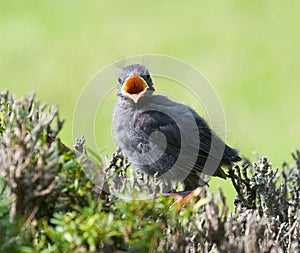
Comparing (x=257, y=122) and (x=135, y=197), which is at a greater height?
(x=257, y=122)

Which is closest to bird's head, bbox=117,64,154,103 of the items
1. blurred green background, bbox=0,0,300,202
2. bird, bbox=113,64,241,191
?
bird, bbox=113,64,241,191

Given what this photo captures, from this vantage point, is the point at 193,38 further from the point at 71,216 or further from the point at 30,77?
the point at 71,216

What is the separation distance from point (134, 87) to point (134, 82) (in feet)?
0.11

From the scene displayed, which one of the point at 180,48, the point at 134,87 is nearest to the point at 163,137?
the point at 134,87

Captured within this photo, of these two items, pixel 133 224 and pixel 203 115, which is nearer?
pixel 133 224

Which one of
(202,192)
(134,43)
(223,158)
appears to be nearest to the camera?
(202,192)

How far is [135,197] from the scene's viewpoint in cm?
178

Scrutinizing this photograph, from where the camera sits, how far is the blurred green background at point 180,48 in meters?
6.62

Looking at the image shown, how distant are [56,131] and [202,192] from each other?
0.40 metres

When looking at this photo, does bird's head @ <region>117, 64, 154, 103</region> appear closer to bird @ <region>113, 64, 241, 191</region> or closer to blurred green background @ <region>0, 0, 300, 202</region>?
bird @ <region>113, 64, 241, 191</region>

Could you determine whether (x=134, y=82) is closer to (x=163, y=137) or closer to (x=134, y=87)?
(x=134, y=87)

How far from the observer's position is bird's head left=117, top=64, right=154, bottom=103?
3279 mm

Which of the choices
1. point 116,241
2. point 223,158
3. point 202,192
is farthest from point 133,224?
point 223,158

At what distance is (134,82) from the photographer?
3289 millimetres
